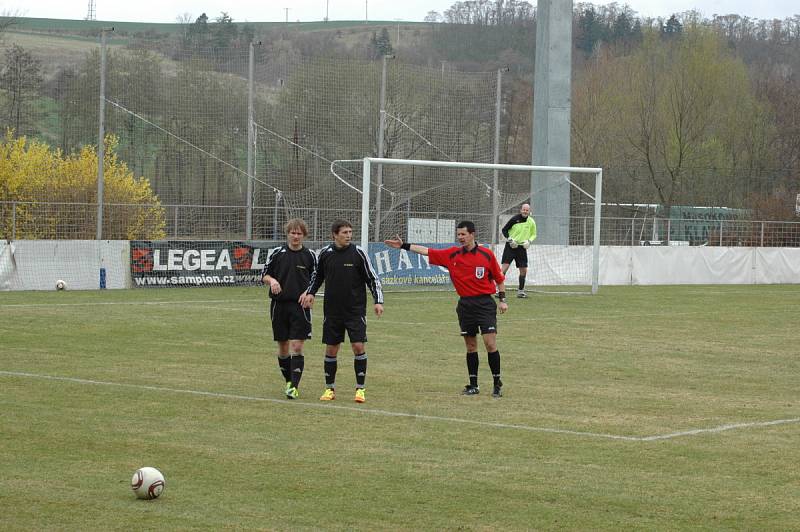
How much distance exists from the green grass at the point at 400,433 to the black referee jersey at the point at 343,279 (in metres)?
0.97

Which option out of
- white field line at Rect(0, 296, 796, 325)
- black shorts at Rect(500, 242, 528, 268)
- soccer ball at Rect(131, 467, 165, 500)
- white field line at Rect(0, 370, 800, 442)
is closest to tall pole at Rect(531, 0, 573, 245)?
black shorts at Rect(500, 242, 528, 268)

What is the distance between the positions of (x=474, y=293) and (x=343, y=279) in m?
1.54

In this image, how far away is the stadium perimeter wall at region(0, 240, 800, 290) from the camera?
29578mm

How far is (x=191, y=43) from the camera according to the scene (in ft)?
118

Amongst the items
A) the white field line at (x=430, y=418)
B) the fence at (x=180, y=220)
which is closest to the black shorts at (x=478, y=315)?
the white field line at (x=430, y=418)

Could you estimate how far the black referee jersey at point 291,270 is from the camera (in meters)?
12.7

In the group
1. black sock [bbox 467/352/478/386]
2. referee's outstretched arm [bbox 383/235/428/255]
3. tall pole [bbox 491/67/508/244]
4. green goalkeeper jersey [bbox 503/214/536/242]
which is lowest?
black sock [bbox 467/352/478/386]

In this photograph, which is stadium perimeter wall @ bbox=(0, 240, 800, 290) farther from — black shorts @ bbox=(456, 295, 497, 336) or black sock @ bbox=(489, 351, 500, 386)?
black sock @ bbox=(489, 351, 500, 386)

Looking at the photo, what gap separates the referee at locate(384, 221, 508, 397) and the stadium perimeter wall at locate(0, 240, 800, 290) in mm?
Answer: 17772

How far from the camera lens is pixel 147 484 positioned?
7789 millimetres

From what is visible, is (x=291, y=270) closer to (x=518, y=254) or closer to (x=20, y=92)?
(x=518, y=254)

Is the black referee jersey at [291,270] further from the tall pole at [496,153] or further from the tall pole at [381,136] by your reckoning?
the tall pole at [496,153]

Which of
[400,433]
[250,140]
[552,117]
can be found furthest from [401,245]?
[552,117]

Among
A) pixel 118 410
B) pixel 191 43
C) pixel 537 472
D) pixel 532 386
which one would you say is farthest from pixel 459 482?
pixel 191 43
